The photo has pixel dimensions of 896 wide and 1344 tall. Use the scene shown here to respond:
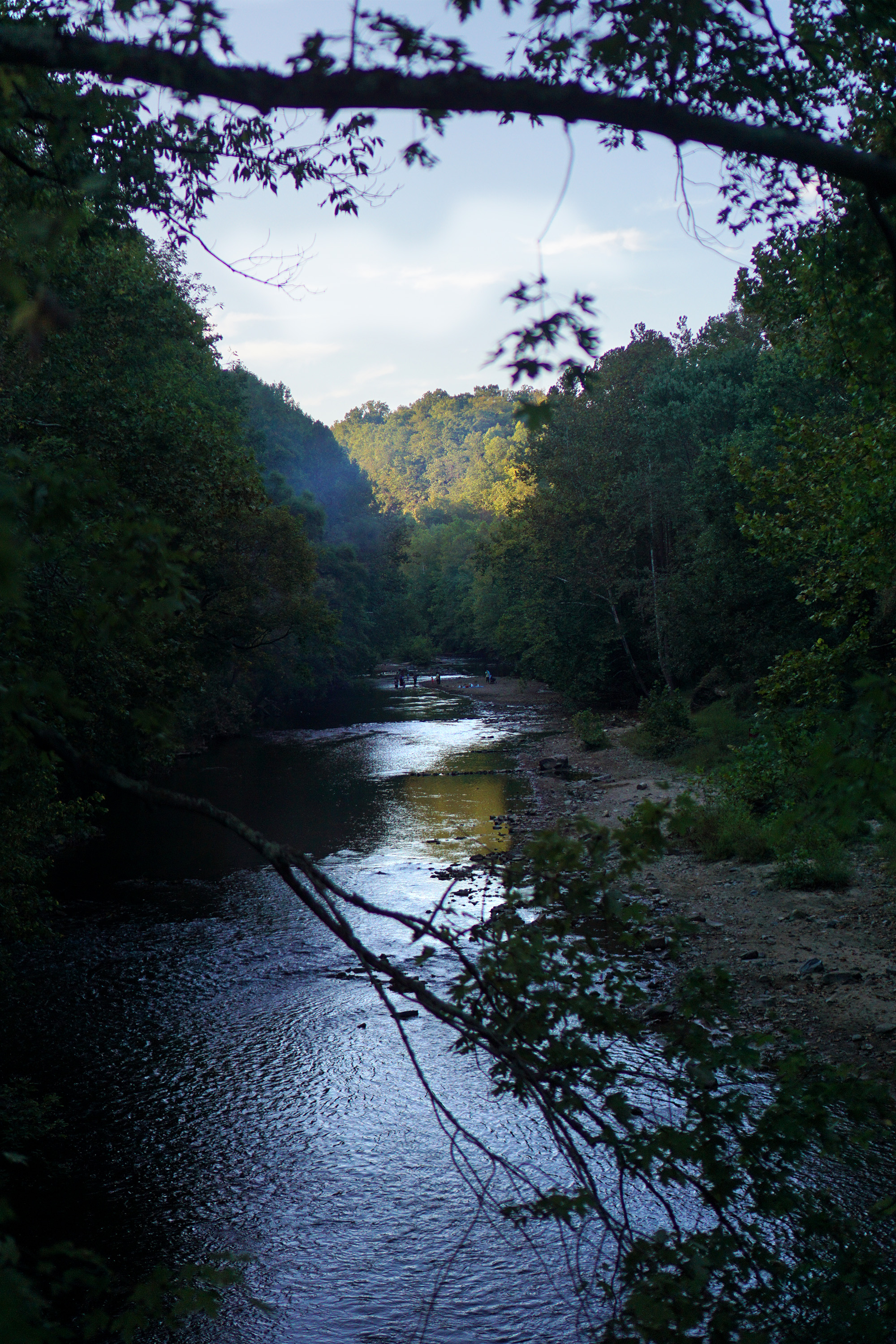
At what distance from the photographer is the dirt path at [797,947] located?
31.5ft

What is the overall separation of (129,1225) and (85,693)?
511 centimetres

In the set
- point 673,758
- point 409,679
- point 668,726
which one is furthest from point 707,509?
point 409,679

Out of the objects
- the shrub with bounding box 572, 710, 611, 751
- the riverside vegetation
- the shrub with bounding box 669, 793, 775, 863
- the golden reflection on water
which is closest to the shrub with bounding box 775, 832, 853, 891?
the riverside vegetation

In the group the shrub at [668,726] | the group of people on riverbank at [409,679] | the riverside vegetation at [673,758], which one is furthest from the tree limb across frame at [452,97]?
the group of people on riverbank at [409,679]

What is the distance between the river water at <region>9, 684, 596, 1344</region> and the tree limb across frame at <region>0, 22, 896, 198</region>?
3.21 meters

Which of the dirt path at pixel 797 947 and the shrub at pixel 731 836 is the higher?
the shrub at pixel 731 836

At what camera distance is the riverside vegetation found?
311 cm

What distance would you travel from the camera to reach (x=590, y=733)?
29.8 m

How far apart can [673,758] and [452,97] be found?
23994 millimetres

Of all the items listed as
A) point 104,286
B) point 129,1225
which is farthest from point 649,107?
point 104,286

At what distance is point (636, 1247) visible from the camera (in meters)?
3.23

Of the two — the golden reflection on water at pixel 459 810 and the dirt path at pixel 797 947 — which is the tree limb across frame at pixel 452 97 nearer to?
the dirt path at pixel 797 947

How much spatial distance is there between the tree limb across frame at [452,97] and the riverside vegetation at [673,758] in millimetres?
20

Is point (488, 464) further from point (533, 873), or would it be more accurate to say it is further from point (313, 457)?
point (533, 873)
